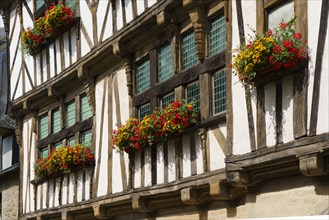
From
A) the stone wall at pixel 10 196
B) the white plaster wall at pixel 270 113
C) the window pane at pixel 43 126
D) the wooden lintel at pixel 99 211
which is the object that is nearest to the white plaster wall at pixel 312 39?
the white plaster wall at pixel 270 113

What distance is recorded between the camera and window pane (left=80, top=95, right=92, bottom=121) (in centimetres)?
1412

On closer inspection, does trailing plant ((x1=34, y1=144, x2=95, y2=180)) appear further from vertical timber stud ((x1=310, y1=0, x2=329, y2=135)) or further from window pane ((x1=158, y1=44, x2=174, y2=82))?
vertical timber stud ((x1=310, y1=0, x2=329, y2=135))

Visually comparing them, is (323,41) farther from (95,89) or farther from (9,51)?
(9,51)

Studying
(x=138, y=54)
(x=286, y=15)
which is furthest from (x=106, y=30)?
(x=286, y=15)

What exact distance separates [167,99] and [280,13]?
124 inches

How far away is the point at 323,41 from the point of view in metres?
7.76

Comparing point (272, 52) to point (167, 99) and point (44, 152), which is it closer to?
point (167, 99)

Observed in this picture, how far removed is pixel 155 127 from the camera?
35.2ft

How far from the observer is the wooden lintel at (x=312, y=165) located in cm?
760

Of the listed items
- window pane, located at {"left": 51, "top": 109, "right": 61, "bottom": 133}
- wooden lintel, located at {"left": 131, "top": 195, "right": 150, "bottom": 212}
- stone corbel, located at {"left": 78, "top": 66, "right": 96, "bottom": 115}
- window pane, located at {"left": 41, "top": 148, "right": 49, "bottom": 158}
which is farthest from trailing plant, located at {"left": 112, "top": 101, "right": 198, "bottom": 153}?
window pane, located at {"left": 41, "top": 148, "right": 49, "bottom": 158}

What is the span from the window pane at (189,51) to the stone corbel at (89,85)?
322 cm

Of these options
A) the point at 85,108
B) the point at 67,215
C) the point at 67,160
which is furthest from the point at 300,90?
the point at 67,215

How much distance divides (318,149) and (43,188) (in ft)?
30.0

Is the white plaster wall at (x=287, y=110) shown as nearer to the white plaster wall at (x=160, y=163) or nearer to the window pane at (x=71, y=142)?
the white plaster wall at (x=160, y=163)
